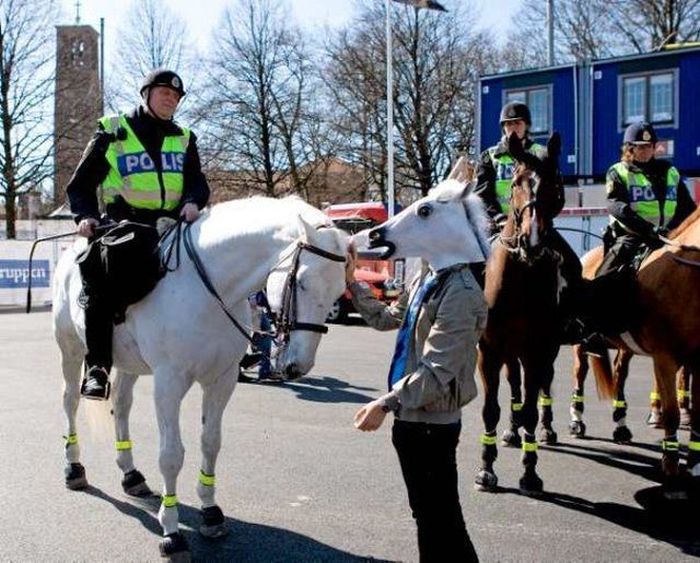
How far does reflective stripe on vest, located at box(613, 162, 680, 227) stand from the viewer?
716cm

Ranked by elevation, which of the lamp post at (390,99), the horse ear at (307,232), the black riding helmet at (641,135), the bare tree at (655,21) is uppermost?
the bare tree at (655,21)

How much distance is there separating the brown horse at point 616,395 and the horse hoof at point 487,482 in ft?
7.14

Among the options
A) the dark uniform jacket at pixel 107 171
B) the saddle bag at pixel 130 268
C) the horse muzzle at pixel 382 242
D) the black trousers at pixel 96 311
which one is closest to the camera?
the horse muzzle at pixel 382 242

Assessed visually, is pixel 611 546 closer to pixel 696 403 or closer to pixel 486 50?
pixel 696 403

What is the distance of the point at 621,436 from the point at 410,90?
33.5 metres

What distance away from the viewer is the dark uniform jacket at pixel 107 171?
5.32m

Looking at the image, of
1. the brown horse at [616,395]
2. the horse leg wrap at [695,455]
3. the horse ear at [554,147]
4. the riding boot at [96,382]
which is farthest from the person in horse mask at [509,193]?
the riding boot at [96,382]

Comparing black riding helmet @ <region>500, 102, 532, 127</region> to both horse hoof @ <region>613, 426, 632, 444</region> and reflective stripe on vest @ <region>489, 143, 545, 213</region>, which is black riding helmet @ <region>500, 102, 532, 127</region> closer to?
reflective stripe on vest @ <region>489, 143, 545, 213</region>

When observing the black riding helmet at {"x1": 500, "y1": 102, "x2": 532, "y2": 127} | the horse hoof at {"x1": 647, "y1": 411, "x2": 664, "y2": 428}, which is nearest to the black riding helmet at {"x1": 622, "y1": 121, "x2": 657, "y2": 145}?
the black riding helmet at {"x1": 500, "y1": 102, "x2": 532, "y2": 127}

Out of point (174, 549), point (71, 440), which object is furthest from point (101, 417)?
point (174, 549)

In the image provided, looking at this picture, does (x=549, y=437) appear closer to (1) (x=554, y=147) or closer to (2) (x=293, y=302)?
(1) (x=554, y=147)

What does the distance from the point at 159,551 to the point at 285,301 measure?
72.2 inches

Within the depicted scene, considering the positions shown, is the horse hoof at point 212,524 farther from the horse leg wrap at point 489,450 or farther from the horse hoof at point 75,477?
the horse leg wrap at point 489,450

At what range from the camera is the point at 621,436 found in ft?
25.3
